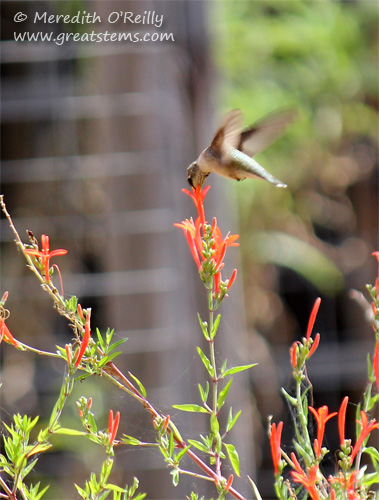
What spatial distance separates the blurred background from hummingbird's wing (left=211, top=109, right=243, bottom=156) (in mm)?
758

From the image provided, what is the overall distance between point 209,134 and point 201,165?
109cm

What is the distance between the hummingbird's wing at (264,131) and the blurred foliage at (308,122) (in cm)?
126

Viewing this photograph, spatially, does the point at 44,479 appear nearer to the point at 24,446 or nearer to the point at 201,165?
the point at 201,165

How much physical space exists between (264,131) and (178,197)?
0.99m

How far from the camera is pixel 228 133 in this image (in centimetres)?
70

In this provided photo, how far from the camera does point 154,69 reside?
1.73m

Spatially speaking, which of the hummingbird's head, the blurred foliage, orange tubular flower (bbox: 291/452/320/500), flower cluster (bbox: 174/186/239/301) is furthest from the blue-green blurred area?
orange tubular flower (bbox: 291/452/320/500)

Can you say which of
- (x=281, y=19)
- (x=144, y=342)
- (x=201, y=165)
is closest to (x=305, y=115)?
(x=281, y=19)

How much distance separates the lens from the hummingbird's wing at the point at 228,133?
25.5 inches

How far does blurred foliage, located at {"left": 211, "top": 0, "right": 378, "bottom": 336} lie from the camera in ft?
6.97

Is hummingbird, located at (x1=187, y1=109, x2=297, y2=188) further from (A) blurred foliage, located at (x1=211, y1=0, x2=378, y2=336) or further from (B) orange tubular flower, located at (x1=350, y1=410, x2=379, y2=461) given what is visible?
(A) blurred foliage, located at (x1=211, y1=0, x2=378, y2=336)

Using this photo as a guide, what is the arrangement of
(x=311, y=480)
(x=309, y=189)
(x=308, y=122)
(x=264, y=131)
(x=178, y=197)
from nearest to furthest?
(x=311, y=480)
(x=264, y=131)
(x=178, y=197)
(x=308, y=122)
(x=309, y=189)

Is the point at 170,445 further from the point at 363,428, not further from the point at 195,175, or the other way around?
the point at 195,175

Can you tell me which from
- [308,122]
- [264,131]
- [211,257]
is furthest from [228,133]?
[308,122]
